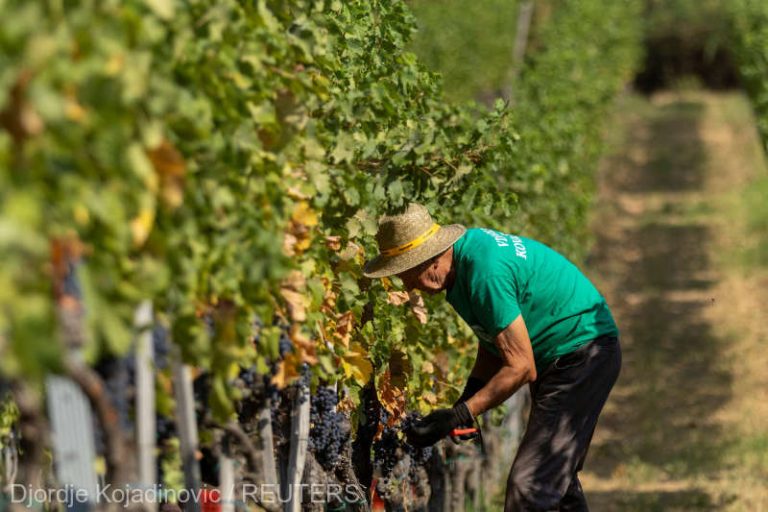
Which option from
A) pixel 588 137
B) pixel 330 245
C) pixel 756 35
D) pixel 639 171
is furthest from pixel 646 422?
pixel 639 171

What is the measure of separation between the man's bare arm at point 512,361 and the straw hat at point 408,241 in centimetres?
38

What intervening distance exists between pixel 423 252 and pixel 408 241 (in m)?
0.07

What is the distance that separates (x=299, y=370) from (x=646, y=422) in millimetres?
6735

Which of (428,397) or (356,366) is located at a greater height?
(356,366)

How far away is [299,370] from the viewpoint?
4145 millimetres

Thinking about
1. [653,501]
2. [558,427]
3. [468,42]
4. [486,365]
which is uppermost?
[468,42]

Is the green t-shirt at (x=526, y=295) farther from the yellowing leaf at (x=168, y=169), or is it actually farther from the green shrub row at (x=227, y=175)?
the yellowing leaf at (x=168, y=169)

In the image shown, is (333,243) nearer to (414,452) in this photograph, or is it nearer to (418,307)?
(418,307)

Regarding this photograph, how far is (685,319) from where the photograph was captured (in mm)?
14164

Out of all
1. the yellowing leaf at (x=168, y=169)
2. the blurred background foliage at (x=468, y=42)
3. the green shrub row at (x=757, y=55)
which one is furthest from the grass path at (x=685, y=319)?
the yellowing leaf at (x=168, y=169)

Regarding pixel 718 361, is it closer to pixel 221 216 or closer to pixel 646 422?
pixel 646 422

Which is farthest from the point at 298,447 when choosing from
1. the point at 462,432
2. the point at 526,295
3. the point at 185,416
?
the point at 185,416

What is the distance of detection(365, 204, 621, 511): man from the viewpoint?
188 inches

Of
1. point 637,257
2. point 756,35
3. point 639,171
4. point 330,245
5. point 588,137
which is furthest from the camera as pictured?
point 639,171
